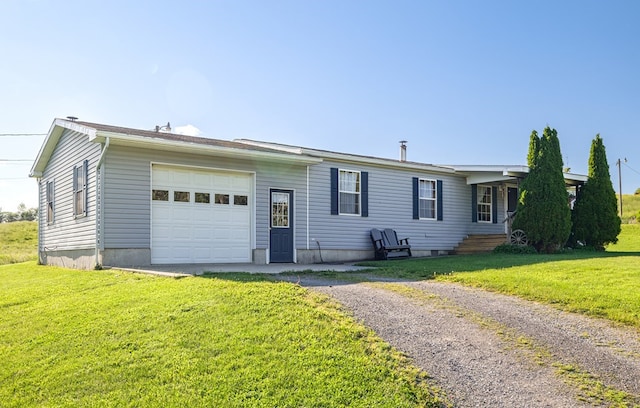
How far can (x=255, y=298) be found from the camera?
666cm

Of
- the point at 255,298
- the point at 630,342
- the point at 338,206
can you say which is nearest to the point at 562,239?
the point at 338,206

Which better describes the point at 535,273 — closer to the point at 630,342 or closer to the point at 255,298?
the point at 630,342

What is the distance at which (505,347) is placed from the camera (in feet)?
17.3

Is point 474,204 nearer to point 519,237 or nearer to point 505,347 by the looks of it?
point 519,237

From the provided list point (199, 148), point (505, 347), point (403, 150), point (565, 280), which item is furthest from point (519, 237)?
point (505, 347)

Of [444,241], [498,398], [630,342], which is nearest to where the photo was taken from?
[498,398]

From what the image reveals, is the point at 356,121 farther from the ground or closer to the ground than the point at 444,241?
farther from the ground

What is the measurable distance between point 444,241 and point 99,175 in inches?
431

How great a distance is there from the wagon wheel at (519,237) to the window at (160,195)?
10.3m

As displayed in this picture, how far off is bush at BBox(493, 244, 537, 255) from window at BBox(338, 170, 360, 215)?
443cm

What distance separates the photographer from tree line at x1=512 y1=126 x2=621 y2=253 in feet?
49.5

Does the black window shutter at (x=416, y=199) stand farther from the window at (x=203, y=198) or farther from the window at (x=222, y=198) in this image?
the window at (x=203, y=198)

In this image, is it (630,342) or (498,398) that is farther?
(630,342)

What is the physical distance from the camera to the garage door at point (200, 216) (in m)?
11.9
